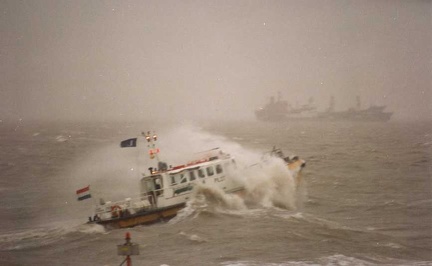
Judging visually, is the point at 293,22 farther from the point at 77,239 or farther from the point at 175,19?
the point at 77,239

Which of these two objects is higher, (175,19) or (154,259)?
(175,19)

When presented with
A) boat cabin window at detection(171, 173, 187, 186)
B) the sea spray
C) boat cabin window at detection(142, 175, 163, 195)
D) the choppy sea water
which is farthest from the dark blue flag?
the sea spray

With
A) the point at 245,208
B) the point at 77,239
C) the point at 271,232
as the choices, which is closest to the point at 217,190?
the point at 245,208

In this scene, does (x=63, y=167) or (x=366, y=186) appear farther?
(x=366, y=186)

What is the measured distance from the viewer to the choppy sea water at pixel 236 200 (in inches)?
197

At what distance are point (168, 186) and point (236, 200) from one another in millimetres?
847

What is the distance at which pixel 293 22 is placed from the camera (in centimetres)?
599

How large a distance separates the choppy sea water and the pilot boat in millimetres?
112

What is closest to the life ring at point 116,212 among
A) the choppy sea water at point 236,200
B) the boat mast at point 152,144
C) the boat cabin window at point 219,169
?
the choppy sea water at point 236,200

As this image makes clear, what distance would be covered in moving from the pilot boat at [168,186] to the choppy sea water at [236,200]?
0.37 ft

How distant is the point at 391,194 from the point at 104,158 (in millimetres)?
3561

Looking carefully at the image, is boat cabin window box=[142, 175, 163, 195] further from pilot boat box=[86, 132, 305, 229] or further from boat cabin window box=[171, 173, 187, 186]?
boat cabin window box=[171, 173, 187, 186]

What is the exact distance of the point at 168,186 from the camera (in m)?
5.96

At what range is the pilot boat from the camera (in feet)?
18.2
